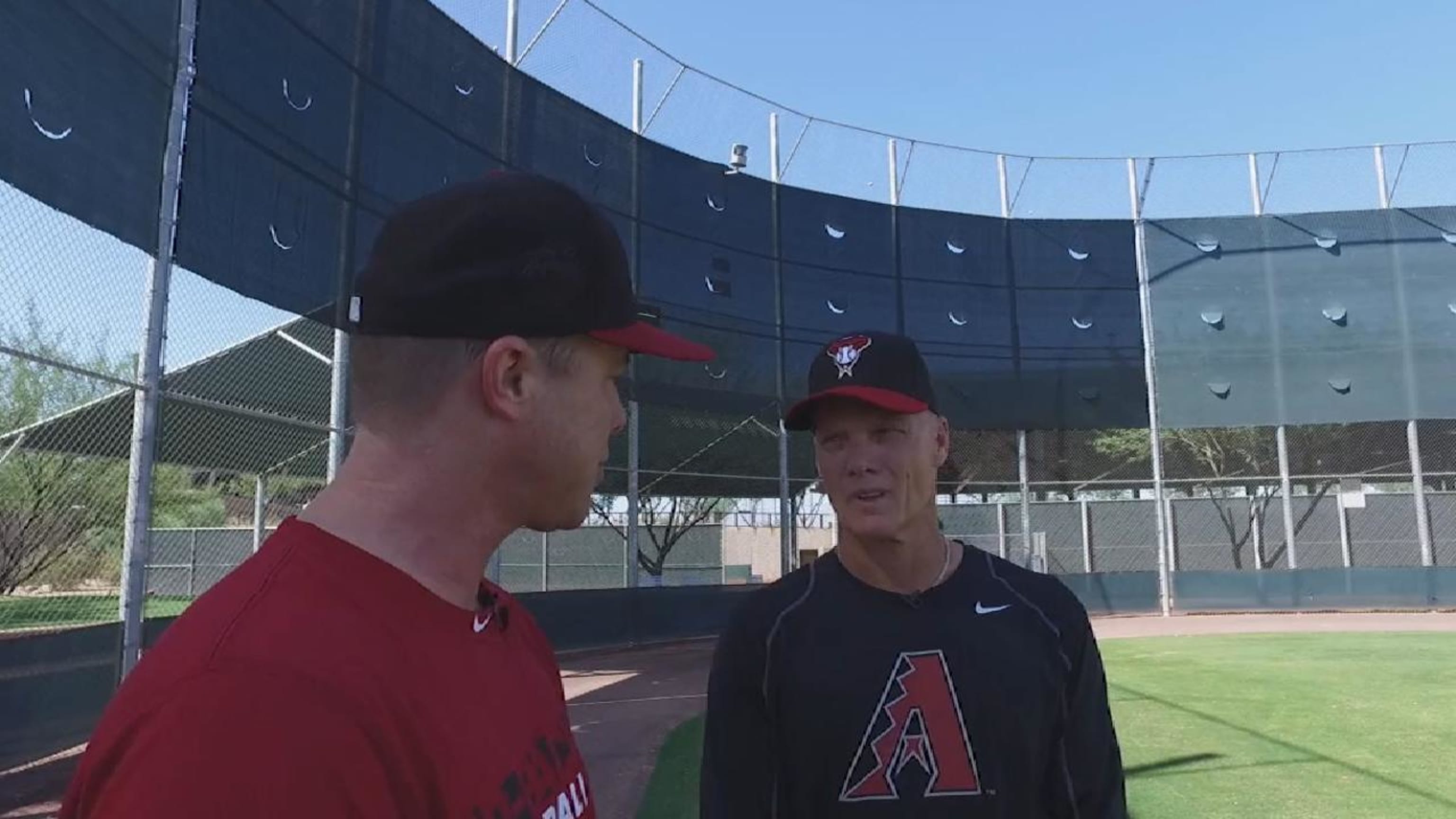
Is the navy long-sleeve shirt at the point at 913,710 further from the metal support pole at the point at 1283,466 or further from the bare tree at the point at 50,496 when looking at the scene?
the metal support pole at the point at 1283,466

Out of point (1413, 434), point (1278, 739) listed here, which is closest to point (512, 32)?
point (1278, 739)

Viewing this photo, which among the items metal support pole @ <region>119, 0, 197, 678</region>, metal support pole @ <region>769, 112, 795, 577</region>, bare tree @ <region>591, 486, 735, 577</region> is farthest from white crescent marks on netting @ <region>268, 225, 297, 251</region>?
bare tree @ <region>591, 486, 735, 577</region>

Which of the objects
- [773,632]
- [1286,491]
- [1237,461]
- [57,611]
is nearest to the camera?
[773,632]

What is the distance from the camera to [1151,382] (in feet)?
Result: 77.0

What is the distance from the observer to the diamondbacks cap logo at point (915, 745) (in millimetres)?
1867

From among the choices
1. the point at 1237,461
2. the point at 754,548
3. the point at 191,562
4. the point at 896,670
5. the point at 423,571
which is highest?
the point at 1237,461

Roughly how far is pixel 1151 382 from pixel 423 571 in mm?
24839

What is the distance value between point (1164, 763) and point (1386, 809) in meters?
1.45

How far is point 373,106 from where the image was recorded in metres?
10.9

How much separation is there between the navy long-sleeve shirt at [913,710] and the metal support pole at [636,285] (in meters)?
14.5

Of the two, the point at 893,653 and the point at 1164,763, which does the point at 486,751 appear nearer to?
the point at 893,653

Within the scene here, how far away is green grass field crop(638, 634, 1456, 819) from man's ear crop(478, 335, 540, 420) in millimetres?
5132

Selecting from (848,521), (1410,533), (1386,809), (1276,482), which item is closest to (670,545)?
(1276,482)

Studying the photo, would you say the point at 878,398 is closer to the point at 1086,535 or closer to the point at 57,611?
the point at 57,611
